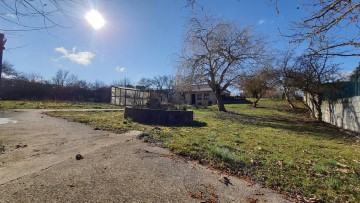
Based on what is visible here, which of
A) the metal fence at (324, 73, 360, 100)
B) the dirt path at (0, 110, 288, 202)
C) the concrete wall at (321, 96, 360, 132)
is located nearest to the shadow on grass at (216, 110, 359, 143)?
the concrete wall at (321, 96, 360, 132)

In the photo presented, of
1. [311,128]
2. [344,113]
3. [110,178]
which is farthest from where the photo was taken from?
[311,128]

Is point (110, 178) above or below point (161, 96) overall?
below

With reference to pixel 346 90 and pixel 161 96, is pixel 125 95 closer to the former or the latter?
pixel 161 96

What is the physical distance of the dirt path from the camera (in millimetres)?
3387

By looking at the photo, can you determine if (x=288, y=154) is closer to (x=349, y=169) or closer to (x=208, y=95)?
(x=349, y=169)

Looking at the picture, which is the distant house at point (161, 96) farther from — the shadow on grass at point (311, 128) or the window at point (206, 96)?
the shadow on grass at point (311, 128)

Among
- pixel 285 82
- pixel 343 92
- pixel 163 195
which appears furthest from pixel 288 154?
pixel 285 82

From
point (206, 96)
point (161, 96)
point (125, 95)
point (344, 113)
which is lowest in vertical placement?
point (344, 113)

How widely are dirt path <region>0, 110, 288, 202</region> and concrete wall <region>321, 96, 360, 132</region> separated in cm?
1026

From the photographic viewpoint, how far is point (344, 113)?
13602 mm

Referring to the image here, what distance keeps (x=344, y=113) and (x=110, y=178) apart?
13.7m

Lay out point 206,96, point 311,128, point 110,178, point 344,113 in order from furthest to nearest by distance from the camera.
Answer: point 206,96
point 311,128
point 344,113
point 110,178

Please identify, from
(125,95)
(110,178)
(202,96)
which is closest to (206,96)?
(202,96)

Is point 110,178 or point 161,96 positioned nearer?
point 110,178
